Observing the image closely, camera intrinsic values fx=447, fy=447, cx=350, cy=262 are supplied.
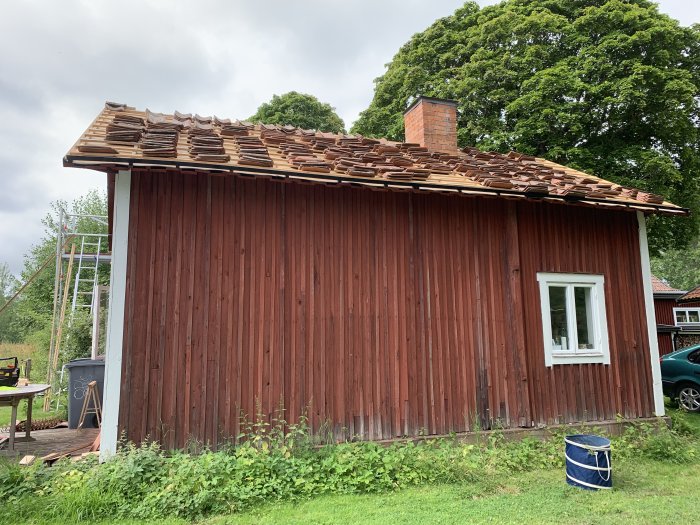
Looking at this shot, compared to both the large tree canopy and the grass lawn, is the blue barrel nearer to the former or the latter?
the grass lawn

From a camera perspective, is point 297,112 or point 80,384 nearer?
point 80,384

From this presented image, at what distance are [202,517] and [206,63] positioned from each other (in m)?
11.7

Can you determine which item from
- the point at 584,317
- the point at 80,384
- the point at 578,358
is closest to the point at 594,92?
the point at 584,317

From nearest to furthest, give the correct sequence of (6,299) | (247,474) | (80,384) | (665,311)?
1. (247,474)
2. (80,384)
3. (665,311)
4. (6,299)

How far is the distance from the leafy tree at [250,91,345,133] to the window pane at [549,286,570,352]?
2070 cm

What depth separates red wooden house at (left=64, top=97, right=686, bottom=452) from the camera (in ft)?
17.1

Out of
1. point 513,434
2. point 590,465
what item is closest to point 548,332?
point 513,434

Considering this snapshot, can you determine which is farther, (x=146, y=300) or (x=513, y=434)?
(x=513, y=434)

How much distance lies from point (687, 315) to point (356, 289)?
87.1 feet

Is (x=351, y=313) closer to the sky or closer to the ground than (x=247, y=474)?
closer to the sky

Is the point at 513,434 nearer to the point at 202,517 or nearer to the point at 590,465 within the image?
the point at 590,465

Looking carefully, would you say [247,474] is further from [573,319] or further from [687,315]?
[687,315]

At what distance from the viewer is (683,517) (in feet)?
13.8

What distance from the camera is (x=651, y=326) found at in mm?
7578
